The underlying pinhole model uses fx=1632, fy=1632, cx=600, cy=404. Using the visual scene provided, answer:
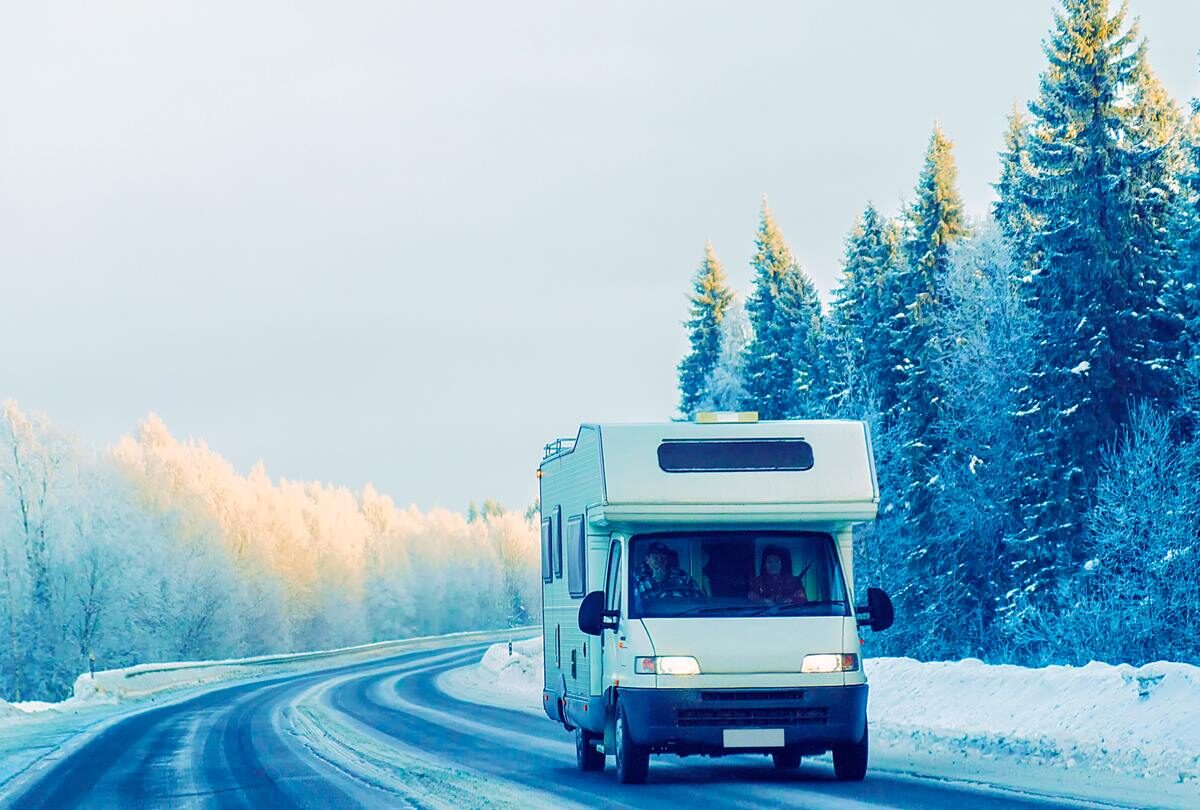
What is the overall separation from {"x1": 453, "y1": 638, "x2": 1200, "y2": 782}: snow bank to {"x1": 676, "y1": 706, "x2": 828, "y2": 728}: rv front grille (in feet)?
7.84

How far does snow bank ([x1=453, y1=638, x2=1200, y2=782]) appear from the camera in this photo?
1470cm

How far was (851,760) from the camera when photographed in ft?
47.9

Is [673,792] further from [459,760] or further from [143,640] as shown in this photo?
[143,640]

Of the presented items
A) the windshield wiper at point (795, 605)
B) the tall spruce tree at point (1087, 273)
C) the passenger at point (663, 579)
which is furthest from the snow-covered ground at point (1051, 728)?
the tall spruce tree at point (1087, 273)

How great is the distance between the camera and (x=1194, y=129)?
165 ft

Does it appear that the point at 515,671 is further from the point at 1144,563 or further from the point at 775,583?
the point at 775,583

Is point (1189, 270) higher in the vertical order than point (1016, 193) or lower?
lower

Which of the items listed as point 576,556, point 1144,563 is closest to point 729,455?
point 576,556

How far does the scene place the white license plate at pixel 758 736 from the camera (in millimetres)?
14133

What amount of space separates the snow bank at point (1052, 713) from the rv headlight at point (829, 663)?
218 cm

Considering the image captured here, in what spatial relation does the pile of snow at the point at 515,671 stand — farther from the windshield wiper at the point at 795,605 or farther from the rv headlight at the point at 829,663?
the rv headlight at the point at 829,663

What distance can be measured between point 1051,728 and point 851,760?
11.5 ft

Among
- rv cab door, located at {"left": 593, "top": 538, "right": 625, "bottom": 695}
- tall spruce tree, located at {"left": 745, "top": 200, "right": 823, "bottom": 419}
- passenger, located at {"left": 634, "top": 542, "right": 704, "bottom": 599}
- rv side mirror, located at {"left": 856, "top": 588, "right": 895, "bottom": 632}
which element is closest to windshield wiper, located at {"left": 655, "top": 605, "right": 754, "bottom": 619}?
passenger, located at {"left": 634, "top": 542, "right": 704, "bottom": 599}

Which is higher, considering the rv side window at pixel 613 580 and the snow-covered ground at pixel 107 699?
the rv side window at pixel 613 580
